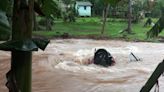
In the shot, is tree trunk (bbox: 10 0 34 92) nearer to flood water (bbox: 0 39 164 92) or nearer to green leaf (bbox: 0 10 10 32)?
green leaf (bbox: 0 10 10 32)

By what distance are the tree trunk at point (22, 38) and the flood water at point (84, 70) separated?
577 centimetres

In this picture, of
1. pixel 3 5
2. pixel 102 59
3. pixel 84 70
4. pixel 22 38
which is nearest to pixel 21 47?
pixel 22 38

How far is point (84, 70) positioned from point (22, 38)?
8.13m

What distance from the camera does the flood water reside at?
716 centimetres

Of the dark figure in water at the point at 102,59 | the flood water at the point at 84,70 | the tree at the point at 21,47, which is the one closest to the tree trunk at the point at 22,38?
the tree at the point at 21,47

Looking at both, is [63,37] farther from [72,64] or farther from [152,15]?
[152,15]

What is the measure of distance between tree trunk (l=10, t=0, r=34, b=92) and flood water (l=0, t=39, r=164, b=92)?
577 cm

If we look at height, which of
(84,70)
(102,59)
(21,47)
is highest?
(21,47)

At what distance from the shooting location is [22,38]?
1.83 ft

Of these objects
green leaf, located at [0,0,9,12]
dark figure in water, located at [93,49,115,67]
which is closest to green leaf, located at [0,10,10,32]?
green leaf, located at [0,0,9,12]

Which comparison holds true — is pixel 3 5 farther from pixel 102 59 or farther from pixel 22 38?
pixel 102 59

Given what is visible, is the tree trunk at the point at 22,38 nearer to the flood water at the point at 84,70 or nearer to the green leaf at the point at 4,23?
the green leaf at the point at 4,23

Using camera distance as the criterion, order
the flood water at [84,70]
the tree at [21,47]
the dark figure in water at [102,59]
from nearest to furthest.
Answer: the tree at [21,47], the flood water at [84,70], the dark figure in water at [102,59]

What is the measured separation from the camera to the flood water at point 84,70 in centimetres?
716
